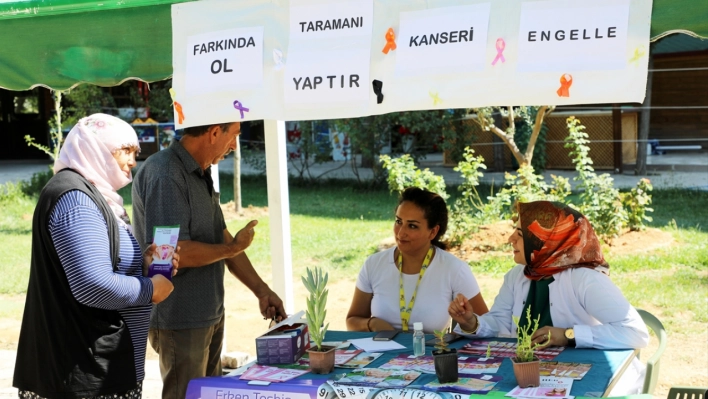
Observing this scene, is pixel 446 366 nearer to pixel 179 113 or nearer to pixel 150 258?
pixel 150 258

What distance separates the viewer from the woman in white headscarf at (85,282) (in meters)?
2.81

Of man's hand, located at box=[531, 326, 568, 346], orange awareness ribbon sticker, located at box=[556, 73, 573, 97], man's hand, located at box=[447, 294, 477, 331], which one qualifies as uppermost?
orange awareness ribbon sticker, located at box=[556, 73, 573, 97]

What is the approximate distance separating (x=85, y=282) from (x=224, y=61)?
42.5 inches

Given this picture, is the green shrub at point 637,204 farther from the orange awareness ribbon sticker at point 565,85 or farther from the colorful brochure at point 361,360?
the orange awareness ribbon sticker at point 565,85

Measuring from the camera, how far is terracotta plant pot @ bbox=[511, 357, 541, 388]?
2803mm

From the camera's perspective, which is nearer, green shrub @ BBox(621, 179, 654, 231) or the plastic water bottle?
the plastic water bottle

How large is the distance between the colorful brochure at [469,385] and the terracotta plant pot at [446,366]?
0.07 feet

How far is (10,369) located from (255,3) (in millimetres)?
3954

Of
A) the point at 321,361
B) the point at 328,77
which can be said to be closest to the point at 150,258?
the point at 321,361

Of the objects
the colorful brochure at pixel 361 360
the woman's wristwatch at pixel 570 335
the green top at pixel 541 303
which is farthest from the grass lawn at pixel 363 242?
the colorful brochure at pixel 361 360

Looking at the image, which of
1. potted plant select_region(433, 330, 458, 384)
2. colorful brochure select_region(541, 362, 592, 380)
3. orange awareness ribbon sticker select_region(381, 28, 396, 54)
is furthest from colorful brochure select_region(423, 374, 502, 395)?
orange awareness ribbon sticker select_region(381, 28, 396, 54)

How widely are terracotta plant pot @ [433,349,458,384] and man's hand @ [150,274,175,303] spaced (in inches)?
40.3

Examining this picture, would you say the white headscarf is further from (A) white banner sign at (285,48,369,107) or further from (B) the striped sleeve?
(A) white banner sign at (285,48,369,107)

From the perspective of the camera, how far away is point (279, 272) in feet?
16.2
